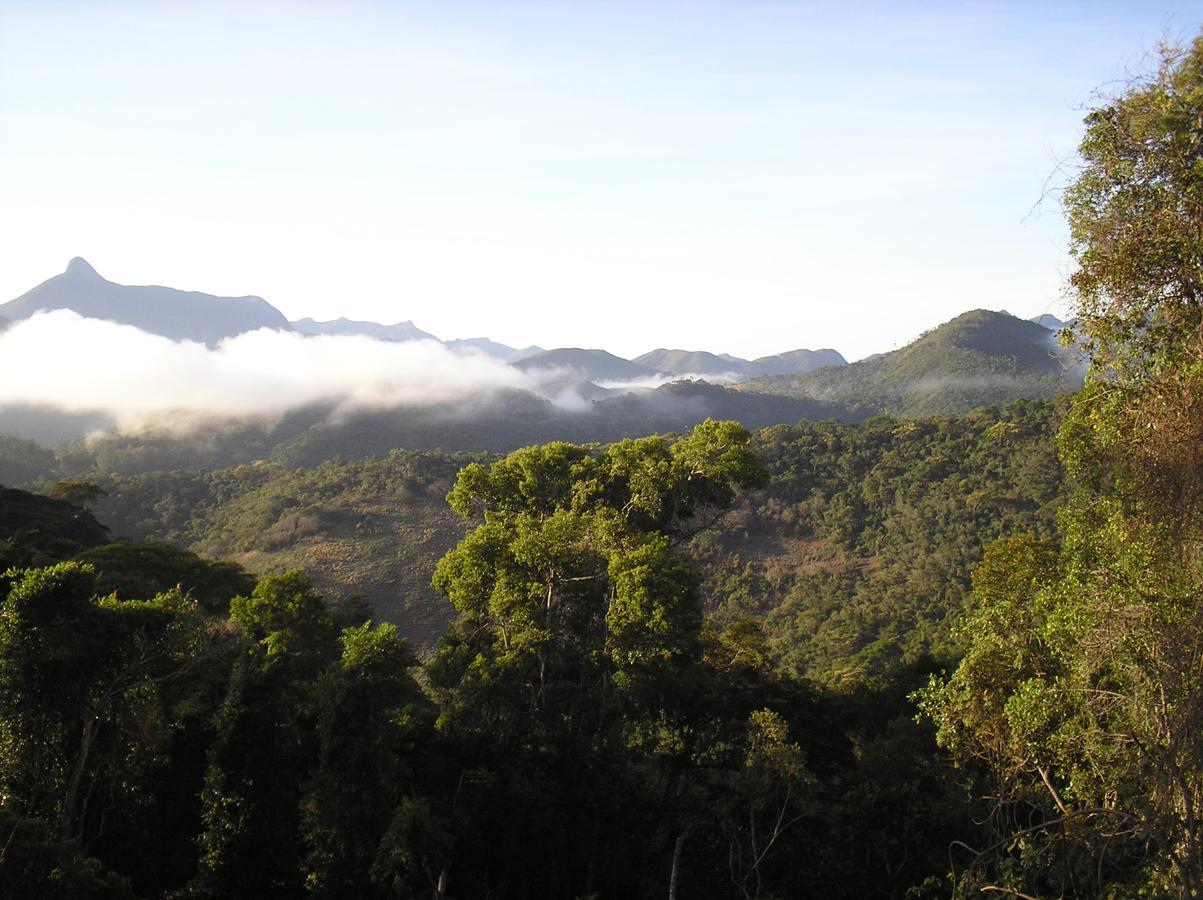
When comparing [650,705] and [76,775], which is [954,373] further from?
[76,775]

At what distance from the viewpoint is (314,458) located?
299 ft

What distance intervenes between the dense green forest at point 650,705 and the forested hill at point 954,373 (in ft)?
316

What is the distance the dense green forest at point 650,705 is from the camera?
5.33 meters

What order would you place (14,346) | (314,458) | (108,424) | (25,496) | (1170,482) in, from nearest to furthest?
(1170,482) < (25,496) < (314,458) < (108,424) < (14,346)

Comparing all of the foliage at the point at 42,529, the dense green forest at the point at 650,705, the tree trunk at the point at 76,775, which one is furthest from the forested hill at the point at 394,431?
the tree trunk at the point at 76,775

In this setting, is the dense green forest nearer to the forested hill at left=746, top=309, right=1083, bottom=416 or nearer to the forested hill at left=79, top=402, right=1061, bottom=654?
the forested hill at left=79, top=402, right=1061, bottom=654

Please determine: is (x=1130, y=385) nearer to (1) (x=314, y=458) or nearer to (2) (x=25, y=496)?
(2) (x=25, y=496)

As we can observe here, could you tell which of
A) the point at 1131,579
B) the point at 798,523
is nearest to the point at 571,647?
the point at 1131,579

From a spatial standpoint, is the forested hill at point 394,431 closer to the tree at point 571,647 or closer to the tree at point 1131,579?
the tree at point 571,647

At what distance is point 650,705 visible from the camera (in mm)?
13398

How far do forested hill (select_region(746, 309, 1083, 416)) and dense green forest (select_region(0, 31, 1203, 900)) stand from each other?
316 ft

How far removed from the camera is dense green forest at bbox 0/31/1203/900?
17.5ft

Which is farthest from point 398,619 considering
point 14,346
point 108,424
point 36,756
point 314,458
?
point 14,346

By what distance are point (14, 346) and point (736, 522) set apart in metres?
161
